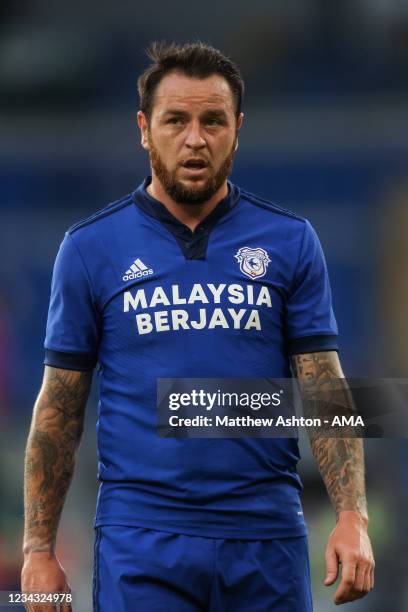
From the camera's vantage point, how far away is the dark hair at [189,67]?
311 cm

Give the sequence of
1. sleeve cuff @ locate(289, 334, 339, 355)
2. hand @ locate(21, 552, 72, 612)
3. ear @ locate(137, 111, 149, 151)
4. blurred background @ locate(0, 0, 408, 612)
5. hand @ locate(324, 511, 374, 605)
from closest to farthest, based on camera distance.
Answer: hand @ locate(324, 511, 374, 605)
hand @ locate(21, 552, 72, 612)
sleeve cuff @ locate(289, 334, 339, 355)
ear @ locate(137, 111, 149, 151)
blurred background @ locate(0, 0, 408, 612)

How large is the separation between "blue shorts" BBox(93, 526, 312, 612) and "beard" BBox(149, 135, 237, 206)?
0.85 meters

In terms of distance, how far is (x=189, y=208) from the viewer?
3143 millimetres

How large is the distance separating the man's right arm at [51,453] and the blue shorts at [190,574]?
0.20 meters

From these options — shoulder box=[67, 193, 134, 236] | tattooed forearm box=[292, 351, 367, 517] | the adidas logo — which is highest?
shoulder box=[67, 193, 134, 236]

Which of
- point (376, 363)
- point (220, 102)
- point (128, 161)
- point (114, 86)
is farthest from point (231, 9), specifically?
point (220, 102)

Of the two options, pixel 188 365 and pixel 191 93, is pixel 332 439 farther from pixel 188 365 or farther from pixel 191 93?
pixel 191 93

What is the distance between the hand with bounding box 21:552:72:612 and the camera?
2947mm

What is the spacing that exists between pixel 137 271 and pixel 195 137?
363 millimetres

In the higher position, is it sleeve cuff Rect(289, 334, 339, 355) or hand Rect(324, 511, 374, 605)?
sleeve cuff Rect(289, 334, 339, 355)

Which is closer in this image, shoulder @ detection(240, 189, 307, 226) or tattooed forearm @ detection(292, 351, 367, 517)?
tattooed forearm @ detection(292, 351, 367, 517)

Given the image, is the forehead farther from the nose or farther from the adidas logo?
the adidas logo

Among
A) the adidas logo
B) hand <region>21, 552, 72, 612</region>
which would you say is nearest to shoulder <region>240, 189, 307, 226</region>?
the adidas logo

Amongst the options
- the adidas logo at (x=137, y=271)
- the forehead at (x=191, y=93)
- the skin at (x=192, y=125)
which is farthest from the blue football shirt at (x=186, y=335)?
the forehead at (x=191, y=93)
